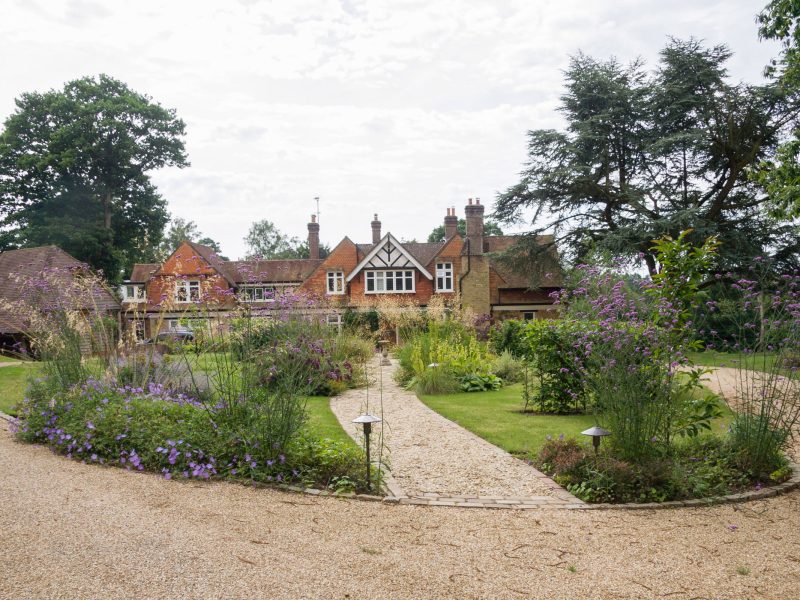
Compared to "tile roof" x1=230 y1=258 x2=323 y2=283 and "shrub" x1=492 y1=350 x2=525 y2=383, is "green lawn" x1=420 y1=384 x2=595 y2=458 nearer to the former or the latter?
"shrub" x1=492 y1=350 x2=525 y2=383

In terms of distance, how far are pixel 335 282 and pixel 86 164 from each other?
49.9ft

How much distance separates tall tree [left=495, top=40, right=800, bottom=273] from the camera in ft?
72.6

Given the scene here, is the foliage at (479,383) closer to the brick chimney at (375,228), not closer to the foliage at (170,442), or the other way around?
the foliage at (170,442)

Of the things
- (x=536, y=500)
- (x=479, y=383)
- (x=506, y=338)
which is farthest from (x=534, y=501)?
(x=506, y=338)

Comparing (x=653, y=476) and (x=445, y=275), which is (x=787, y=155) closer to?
(x=653, y=476)

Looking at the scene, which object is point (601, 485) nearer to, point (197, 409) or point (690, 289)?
point (690, 289)

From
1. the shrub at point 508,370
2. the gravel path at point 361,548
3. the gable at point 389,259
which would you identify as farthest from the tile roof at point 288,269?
the gravel path at point 361,548

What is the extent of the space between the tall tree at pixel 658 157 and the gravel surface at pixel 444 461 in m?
14.7

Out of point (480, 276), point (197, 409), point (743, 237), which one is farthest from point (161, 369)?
point (480, 276)

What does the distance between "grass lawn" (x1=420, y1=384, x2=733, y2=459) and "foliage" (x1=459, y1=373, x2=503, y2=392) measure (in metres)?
0.72

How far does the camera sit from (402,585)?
377cm

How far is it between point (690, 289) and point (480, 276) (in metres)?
25.7

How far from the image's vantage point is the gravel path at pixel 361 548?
373cm

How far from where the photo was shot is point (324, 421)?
31.7 ft
